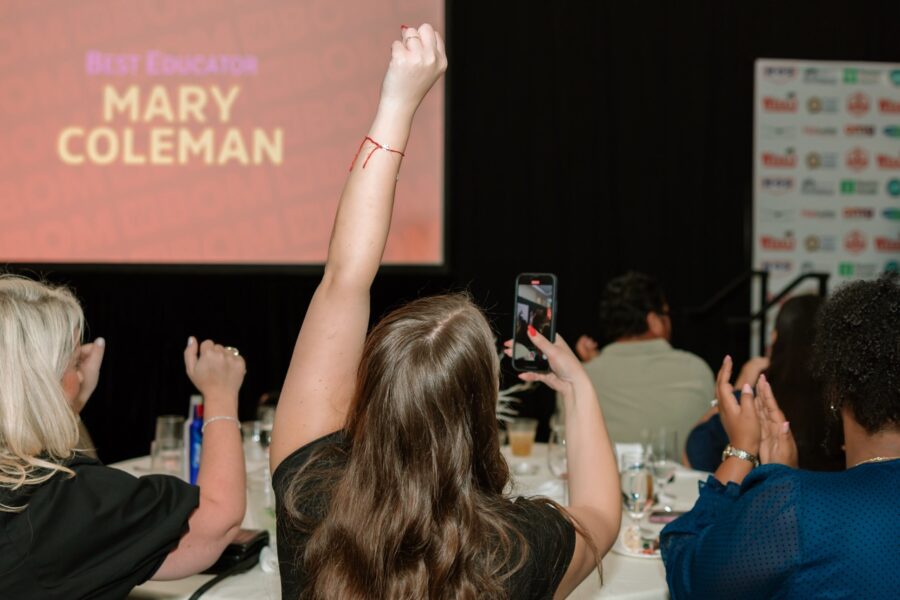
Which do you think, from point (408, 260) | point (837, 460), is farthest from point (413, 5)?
point (837, 460)

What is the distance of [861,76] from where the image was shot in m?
5.41

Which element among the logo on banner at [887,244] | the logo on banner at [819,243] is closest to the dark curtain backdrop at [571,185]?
the logo on banner at [819,243]

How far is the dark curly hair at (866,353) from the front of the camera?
4.68 ft

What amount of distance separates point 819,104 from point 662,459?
3825 millimetres

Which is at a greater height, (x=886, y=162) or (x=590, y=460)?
(x=886, y=162)

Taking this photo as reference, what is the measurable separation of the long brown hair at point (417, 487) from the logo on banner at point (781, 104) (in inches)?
187

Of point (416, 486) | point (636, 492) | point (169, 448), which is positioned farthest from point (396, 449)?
point (169, 448)

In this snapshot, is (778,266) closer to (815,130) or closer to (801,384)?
(815,130)

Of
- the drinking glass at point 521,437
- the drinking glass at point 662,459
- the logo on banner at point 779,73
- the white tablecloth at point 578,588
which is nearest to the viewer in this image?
the white tablecloth at point 578,588

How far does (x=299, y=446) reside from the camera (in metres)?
1.19

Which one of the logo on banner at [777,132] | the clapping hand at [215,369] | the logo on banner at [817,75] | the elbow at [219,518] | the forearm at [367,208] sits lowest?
the elbow at [219,518]

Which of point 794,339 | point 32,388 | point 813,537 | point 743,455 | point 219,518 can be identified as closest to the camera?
point 813,537

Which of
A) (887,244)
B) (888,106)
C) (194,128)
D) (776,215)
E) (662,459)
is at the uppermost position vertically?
(888,106)

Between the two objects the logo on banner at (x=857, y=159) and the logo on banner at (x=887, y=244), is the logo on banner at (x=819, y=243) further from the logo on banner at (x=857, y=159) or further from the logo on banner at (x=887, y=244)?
the logo on banner at (x=857, y=159)
